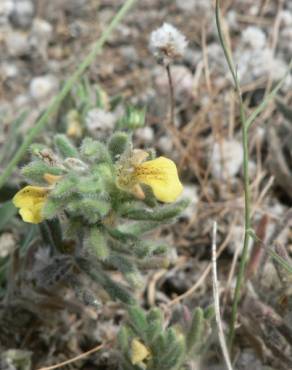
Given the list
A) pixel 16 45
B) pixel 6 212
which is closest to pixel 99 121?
pixel 6 212

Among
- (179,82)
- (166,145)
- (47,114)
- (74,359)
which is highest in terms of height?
(47,114)

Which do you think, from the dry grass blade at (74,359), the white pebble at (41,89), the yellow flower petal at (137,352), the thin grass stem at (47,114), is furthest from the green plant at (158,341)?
the white pebble at (41,89)

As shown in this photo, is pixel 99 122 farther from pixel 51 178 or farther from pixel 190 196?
pixel 51 178

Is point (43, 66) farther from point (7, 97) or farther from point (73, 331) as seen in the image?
point (73, 331)

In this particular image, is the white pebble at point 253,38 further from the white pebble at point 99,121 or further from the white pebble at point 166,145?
the white pebble at point 99,121

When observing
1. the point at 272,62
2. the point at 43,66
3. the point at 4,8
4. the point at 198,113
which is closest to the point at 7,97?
the point at 43,66

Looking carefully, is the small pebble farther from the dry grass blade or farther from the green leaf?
the dry grass blade
